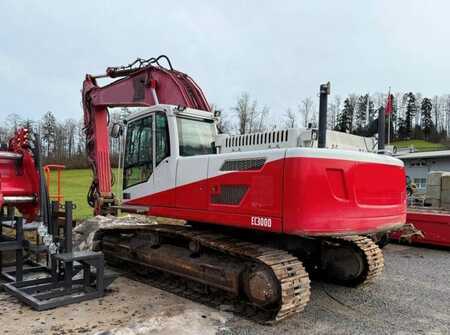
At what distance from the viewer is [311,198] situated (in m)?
4.41

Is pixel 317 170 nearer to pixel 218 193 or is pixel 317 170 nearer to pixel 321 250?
pixel 218 193

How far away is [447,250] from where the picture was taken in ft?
32.2

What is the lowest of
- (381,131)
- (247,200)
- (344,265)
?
(344,265)

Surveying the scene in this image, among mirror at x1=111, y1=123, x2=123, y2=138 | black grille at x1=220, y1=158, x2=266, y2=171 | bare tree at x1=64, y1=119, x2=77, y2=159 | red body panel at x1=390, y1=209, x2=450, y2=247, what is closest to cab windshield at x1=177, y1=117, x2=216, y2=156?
black grille at x1=220, y1=158, x2=266, y2=171

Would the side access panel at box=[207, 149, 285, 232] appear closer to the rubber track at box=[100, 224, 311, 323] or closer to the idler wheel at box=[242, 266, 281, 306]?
the rubber track at box=[100, 224, 311, 323]

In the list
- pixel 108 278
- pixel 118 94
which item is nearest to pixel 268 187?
pixel 108 278

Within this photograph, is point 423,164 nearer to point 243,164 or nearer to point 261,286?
point 243,164

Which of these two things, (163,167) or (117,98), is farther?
(117,98)

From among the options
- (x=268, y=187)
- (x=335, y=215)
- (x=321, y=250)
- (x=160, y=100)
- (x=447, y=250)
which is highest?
(x=160, y=100)

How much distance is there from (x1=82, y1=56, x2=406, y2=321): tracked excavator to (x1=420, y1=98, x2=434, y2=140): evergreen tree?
250ft

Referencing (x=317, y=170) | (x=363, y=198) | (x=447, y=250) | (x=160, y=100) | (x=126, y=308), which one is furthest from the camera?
(x=447, y=250)

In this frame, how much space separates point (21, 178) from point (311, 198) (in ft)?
14.1

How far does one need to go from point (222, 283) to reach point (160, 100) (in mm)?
3569

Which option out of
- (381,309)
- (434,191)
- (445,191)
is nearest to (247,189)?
(381,309)
